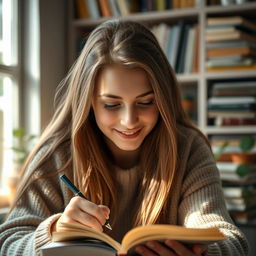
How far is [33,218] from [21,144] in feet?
4.18

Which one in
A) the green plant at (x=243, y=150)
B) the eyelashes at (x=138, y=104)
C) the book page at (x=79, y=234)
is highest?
the eyelashes at (x=138, y=104)

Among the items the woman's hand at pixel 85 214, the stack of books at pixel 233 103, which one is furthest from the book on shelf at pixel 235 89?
the woman's hand at pixel 85 214

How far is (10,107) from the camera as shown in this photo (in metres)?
2.76

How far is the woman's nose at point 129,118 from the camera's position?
4.58 ft

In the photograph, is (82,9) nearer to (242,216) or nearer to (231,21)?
(231,21)

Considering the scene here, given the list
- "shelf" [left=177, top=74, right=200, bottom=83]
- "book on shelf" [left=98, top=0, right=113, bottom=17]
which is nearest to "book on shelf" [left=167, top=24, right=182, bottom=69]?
"shelf" [left=177, top=74, right=200, bottom=83]

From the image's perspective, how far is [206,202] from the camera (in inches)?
55.1

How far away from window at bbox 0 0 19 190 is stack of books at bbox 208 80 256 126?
46.4 inches

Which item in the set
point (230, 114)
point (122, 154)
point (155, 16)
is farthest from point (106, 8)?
point (122, 154)

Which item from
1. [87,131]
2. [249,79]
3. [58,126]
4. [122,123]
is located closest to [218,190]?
[122,123]

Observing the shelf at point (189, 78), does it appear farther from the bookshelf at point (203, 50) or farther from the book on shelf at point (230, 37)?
the book on shelf at point (230, 37)

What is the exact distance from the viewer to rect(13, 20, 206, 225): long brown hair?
1.44 m

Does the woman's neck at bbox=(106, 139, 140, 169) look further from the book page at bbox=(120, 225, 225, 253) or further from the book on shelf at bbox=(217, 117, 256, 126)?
the book on shelf at bbox=(217, 117, 256, 126)

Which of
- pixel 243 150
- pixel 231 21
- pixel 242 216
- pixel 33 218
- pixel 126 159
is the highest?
pixel 231 21
